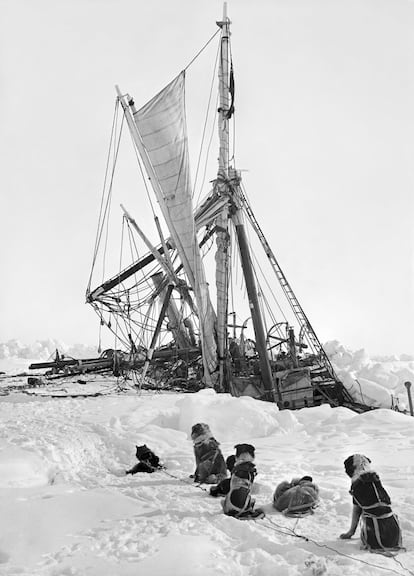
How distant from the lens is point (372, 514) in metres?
3.80

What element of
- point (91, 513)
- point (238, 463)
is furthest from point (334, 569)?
point (91, 513)

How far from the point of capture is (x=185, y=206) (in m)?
21.1

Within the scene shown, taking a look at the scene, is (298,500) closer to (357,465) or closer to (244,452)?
(244,452)

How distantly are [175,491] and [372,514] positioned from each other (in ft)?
9.02

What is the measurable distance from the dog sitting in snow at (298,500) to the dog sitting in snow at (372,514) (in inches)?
28.4

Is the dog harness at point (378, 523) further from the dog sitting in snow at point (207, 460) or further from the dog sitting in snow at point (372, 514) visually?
the dog sitting in snow at point (207, 460)

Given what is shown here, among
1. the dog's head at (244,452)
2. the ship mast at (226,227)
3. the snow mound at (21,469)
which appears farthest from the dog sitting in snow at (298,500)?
the ship mast at (226,227)

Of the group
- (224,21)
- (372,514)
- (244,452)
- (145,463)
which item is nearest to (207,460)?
(145,463)

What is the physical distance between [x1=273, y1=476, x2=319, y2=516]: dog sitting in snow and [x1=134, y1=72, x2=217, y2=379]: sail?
14.7 m

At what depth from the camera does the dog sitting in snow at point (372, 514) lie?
3721 mm

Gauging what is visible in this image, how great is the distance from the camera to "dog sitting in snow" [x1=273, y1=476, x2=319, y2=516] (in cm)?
474

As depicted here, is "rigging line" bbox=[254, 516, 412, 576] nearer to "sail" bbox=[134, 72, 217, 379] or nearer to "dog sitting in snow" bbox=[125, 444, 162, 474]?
"dog sitting in snow" bbox=[125, 444, 162, 474]

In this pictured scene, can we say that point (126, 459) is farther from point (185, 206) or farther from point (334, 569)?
point (185, 206)

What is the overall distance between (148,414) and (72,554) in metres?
7.40
